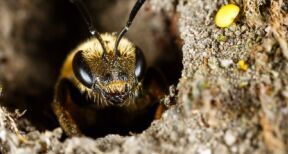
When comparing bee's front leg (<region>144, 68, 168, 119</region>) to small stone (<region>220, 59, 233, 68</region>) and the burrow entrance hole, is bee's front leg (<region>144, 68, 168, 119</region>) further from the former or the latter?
small stone (<region>220, 59, 233, 68</region>)

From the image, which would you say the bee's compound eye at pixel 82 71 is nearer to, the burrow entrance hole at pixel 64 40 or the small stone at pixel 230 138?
the burrow entrance hole at pixel 64 40

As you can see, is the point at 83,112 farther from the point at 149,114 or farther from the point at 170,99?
the point at 170,99

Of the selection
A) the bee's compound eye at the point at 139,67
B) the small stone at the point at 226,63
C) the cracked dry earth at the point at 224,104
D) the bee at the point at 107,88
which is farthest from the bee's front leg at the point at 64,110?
the small stone at the point at 226,63

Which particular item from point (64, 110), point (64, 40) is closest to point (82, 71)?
point (64, 110)

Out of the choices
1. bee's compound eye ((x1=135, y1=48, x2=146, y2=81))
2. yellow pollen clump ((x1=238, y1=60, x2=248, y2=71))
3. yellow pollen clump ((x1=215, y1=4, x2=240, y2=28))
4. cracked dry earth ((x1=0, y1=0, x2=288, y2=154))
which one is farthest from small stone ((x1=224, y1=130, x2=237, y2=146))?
bee's compound eye ((x1=135, y1=48, x2=146, y2=81))

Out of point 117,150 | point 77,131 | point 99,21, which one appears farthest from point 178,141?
point 99,21

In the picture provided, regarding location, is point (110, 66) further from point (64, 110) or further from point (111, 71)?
point (64, 110)
